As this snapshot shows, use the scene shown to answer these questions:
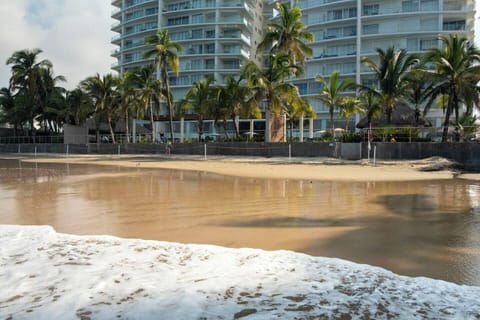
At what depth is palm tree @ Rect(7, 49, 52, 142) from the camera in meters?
53.2

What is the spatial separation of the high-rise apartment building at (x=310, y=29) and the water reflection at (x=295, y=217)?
5068 cm

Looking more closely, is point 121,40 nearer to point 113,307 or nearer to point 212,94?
point 212,94

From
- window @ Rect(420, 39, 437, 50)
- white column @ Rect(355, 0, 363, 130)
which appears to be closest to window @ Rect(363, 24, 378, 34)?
white column @ Rect(355, 0, 363, 130)

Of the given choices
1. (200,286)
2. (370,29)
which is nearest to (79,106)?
(370,29)

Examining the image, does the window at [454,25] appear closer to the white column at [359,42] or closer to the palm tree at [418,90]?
the white column at [359,42]

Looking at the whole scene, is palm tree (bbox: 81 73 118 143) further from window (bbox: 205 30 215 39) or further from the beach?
the beach

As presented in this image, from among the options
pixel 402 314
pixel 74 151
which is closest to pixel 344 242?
pixel 402 314

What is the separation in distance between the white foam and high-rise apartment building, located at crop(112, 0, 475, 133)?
5824cm

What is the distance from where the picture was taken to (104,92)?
45.2m

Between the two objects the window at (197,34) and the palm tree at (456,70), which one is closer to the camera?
the palm tree at (456,70)

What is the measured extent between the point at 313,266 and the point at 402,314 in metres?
1.53

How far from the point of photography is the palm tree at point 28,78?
53250 millimetres

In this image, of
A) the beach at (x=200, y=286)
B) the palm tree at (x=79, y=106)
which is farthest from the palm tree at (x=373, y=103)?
the palm tree at (x=79, y=106)

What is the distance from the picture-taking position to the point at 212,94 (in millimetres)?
38125
